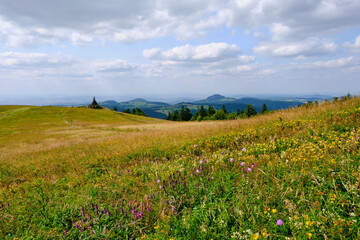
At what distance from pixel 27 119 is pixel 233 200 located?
62.6m

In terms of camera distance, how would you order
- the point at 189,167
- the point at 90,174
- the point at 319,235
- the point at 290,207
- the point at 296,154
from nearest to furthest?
the point at 319,235 → the point at 290,207 → the point at 296,154 → the point at 189,167 → the point at 90,174

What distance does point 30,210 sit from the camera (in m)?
3.54

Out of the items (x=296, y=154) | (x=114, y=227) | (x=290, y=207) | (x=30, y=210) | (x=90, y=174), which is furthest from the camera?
(x=90, y=174)

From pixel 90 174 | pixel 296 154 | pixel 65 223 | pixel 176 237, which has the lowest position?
pixel 90 174

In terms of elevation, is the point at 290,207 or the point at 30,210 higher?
the point at 290,207

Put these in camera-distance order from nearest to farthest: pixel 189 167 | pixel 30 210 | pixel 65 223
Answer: pixel 65 223 < pixel 30 210 < pixel 189 167

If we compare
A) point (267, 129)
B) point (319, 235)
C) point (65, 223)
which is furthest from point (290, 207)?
point (267, 129)

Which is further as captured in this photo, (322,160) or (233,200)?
(322,160)

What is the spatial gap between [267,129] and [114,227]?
6.78m

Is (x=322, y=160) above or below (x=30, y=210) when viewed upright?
above

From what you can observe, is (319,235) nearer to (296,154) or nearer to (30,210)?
(296,154)

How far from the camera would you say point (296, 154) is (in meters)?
4.08

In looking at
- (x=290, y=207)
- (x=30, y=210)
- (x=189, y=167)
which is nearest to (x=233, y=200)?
(x=290, y=207)

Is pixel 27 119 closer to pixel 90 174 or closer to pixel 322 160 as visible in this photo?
pixel 90 174
